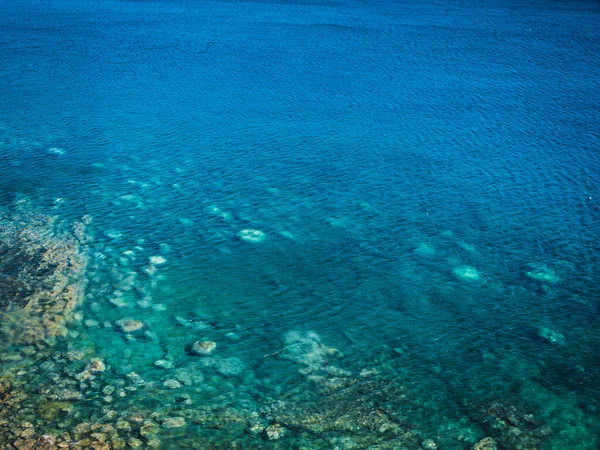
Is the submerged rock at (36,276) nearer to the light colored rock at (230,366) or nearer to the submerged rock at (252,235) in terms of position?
the light colored rock at (230,366)

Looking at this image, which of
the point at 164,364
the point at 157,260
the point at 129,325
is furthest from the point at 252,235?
the point at 164,364

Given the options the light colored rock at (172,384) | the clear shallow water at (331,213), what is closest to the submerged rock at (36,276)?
the clear shallow water at (331,213)

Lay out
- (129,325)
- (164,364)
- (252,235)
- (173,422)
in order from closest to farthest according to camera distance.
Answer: (173,422)
(164,364)
(129,325)
(252,235)

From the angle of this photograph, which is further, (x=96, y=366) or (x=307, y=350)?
(x=307, y=350)

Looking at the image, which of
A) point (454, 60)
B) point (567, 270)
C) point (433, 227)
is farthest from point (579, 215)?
point (454, 60)

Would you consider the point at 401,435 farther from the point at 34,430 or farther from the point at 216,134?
the point at 216,134

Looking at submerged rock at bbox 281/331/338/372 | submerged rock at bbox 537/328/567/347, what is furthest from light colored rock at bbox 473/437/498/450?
submerged rock at bbox 537/328/567/347

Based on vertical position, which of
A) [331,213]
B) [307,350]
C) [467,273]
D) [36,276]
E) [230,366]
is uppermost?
[331,213]

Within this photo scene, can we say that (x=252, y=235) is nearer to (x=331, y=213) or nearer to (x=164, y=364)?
(x=331, y=213)
